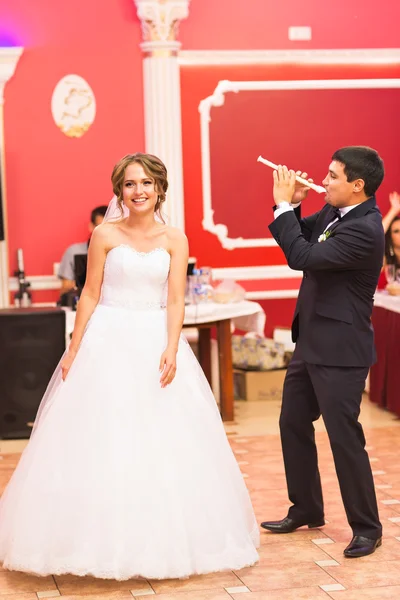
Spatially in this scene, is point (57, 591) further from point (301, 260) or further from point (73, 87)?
point (73, 87)

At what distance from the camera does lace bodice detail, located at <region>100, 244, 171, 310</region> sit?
3.91 metres

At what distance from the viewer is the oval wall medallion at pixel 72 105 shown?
7.98m

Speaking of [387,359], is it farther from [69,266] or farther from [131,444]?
[131,444]

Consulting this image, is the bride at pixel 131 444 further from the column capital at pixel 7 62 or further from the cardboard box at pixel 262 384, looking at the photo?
the column capital at pixel 7 62

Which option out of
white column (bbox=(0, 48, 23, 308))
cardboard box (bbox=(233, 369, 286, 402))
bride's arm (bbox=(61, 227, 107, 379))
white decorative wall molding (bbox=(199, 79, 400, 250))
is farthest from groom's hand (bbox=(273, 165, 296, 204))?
white decorative wall molding (bbox=(199, 79, 400, 250))

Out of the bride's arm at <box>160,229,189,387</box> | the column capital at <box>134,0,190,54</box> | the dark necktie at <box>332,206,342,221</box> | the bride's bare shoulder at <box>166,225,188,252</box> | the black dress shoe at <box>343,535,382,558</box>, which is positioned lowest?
the black dress shoe at <box>343,535,382,558</box>

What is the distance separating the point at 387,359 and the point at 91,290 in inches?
137

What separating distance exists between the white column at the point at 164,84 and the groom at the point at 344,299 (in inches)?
159

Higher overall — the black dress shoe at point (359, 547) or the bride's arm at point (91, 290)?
the bride's arm at point (91, 290)

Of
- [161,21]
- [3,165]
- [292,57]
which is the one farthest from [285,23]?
[3,165]

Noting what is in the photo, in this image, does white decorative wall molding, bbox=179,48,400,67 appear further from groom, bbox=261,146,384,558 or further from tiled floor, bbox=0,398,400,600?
groom, bbox=261,146,384,558

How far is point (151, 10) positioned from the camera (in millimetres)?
7859

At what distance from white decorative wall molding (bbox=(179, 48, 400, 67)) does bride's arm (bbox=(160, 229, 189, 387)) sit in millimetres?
4444

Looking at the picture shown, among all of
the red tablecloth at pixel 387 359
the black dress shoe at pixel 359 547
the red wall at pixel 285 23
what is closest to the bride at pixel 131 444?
the black dress shoe at pixel 359 547
